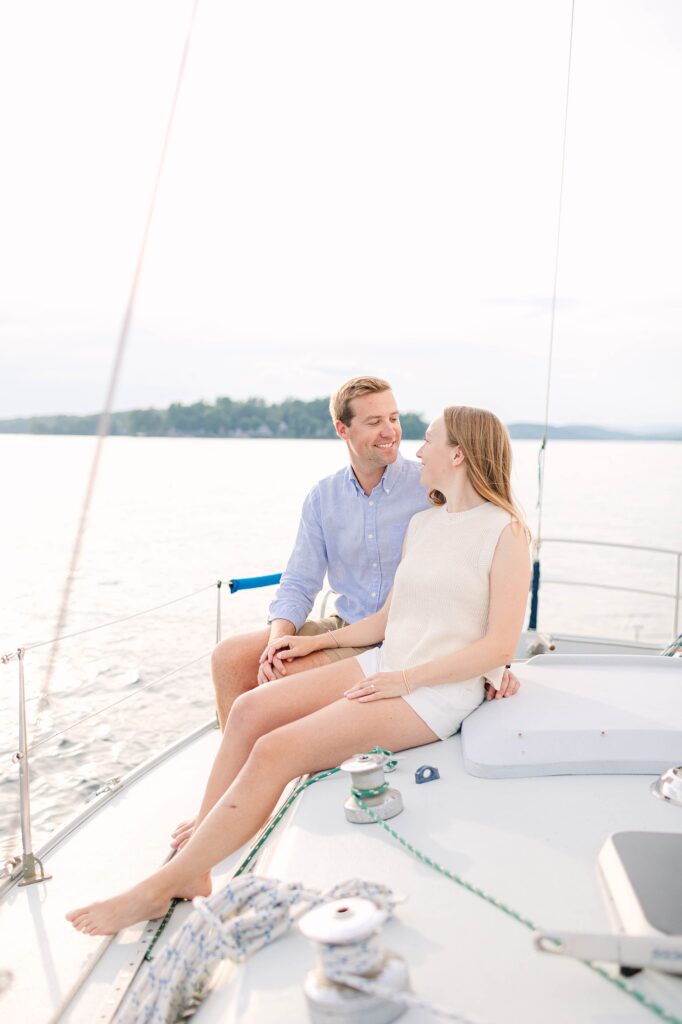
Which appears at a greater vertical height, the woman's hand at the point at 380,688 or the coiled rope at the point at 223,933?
the woman's hand at the point at 380,688

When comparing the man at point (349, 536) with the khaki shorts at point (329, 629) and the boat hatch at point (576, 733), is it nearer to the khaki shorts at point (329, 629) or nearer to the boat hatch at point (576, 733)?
the khaki shorts at point (329, 629)

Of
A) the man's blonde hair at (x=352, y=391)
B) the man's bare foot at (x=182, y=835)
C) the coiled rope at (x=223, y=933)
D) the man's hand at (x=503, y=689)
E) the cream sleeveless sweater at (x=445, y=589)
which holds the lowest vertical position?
the man's bare foot at (x=182, y=835)

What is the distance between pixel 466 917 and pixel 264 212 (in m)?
11.4

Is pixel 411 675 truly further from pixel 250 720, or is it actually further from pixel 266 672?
pixel 266 672

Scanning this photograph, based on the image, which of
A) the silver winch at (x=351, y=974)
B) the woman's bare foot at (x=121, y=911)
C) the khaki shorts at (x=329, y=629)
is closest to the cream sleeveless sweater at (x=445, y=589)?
the khaki shorts at (x=329, y=629)

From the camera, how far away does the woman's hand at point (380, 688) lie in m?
1.63

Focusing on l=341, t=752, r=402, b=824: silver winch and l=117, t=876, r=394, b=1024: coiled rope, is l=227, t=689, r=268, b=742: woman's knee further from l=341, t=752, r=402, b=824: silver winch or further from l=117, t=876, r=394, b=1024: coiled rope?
l=117, t=876, r=394, b=1024: coiled rope

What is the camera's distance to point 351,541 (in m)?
2.29

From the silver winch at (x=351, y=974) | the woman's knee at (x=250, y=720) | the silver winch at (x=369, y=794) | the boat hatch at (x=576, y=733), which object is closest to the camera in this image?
the silver winch at (x=351, y=974)

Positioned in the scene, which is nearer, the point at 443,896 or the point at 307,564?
the point at 443,896

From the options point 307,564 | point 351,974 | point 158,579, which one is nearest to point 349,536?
point 307,564

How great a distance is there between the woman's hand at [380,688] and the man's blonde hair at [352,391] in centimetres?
79

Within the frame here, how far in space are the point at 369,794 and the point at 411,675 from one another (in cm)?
36

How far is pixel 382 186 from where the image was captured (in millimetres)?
10938
